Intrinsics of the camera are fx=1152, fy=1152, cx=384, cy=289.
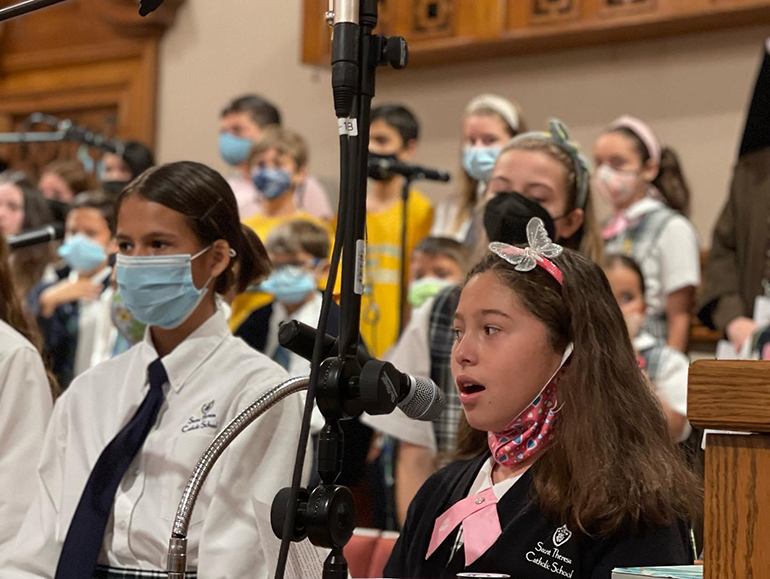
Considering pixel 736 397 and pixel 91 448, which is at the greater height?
pixel 736 397

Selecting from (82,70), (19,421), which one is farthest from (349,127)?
(82,70)

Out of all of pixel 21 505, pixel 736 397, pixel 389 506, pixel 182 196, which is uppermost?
pixel 182 196

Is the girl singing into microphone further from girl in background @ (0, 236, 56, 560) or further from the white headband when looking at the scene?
the white headband

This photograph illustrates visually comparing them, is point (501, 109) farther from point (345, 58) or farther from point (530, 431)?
point (345, 58)

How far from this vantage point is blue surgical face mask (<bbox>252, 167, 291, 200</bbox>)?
5270mm

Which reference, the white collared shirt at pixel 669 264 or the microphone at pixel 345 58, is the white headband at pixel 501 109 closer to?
the white collared shirt at pixel 669 264

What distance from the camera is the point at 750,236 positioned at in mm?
4297

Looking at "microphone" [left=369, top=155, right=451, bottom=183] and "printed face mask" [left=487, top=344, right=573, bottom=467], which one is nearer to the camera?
"printed face mask" [left=487, top=344, right=573, bottom=467]

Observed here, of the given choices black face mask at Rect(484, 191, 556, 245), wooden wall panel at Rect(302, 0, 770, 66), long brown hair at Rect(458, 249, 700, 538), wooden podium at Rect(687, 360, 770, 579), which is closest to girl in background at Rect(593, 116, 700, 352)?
wooden wall panel at Rect(302, 0, 770, 66)

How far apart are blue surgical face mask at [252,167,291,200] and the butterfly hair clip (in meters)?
3.12

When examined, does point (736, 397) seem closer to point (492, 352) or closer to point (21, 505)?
point (492, 352)

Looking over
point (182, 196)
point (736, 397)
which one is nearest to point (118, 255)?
point (182, 196)

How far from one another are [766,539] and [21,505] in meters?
1.86

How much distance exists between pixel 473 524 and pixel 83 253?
364cm
